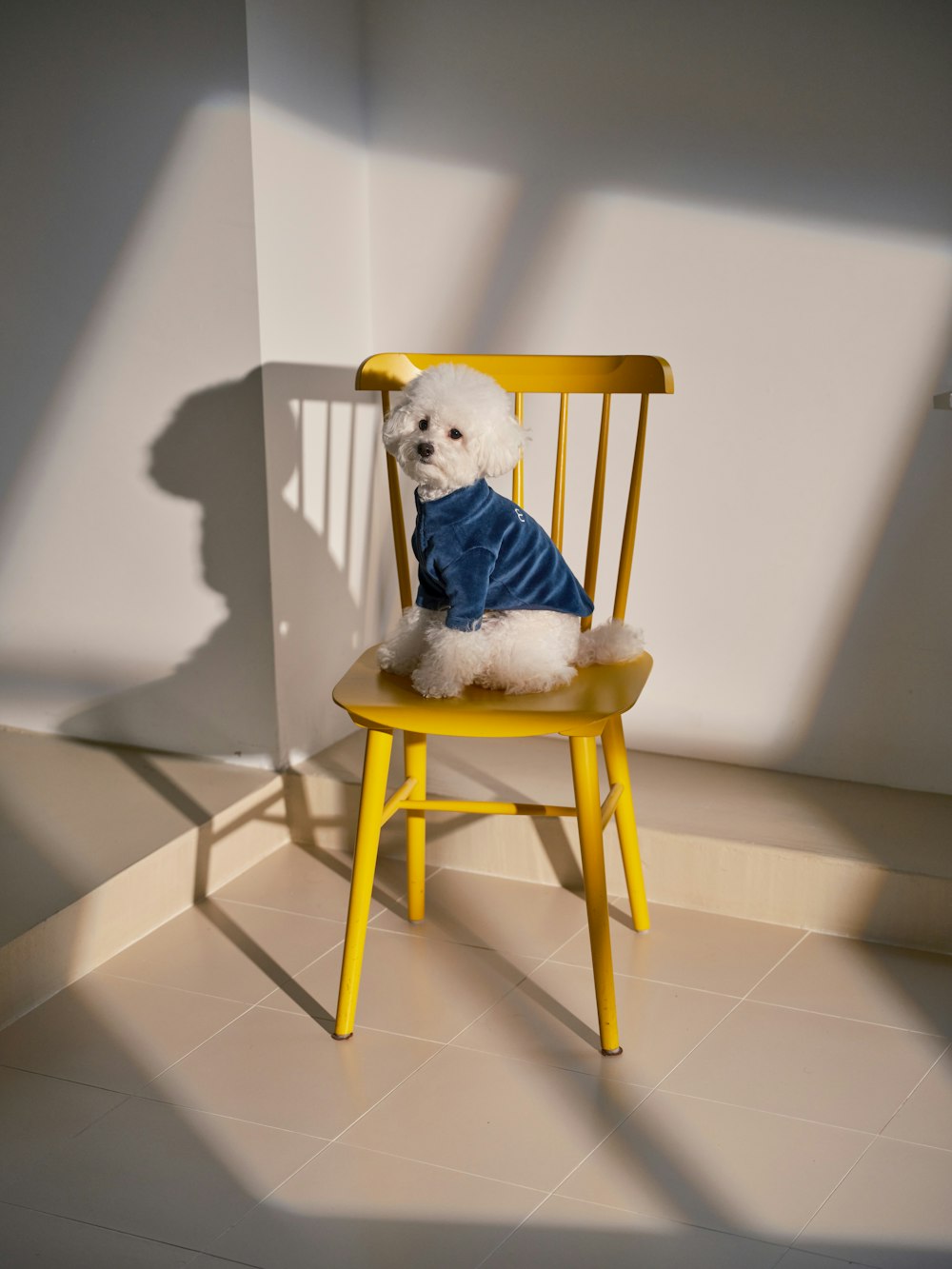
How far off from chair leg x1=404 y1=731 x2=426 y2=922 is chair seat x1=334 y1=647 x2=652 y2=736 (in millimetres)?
264

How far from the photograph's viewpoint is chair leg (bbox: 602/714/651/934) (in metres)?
2.08

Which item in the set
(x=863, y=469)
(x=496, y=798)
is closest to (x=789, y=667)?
(x=863, y=469)

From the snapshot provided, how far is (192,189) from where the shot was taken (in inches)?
92.3

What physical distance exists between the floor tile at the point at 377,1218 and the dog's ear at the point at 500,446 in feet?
2.86

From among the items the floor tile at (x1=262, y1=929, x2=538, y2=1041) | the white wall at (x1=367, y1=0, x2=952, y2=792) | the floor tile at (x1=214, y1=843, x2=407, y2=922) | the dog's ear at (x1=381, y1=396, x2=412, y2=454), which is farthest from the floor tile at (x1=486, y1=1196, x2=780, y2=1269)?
the white wall at (x1=367, y1=0, x2=952, y2=792)

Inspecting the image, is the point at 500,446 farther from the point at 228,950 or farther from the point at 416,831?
the point at 228,950

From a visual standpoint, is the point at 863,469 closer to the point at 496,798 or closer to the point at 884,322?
the point at 884,322

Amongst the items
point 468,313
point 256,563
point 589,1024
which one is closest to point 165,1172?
point 589,1024

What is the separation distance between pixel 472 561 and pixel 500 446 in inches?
6.2

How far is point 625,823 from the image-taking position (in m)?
2.10

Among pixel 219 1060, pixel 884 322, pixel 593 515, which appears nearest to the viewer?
pixel 219 1060

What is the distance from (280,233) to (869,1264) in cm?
183

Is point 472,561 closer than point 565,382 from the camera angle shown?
Yes

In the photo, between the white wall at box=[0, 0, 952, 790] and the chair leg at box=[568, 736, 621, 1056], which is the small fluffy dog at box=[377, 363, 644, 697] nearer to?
the chair leg at box=[568, 736, 621, 1056]
